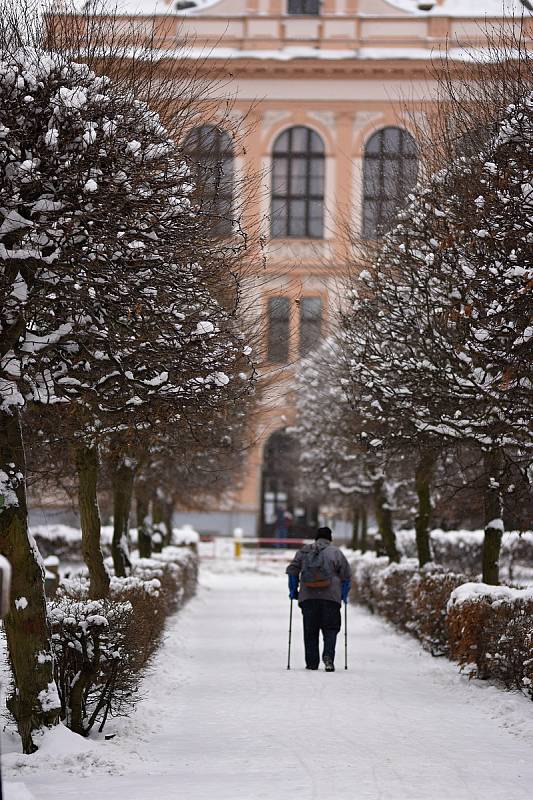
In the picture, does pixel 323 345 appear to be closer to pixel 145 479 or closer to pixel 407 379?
pixel 145 479

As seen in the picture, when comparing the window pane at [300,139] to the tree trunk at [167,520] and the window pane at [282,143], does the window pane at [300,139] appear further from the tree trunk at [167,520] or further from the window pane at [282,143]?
the tree trunk at [167,520]

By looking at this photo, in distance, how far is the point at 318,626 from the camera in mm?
15961

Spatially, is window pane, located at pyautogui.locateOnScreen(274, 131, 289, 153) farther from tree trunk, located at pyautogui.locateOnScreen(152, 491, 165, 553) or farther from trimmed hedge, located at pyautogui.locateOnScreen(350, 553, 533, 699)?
trimmed hedge, located at pyautogui.locateOnScreen(350, 553, 533, 699)

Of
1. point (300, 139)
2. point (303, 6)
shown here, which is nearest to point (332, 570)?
point (300, 139)

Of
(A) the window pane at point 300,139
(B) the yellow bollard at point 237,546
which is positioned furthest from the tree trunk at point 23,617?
(A) the window pane at point 300,139

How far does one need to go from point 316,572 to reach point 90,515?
2750mm

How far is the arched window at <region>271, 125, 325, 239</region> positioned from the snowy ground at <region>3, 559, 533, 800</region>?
1680 inches

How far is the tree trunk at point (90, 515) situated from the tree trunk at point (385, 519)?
11.5m

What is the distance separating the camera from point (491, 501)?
17.4 m

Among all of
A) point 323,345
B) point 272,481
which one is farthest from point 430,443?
point 272,481

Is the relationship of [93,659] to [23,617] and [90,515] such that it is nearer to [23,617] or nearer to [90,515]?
[23,617]

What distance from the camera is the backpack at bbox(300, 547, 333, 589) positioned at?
1616 centimetres

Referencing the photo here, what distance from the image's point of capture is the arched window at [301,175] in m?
59.0

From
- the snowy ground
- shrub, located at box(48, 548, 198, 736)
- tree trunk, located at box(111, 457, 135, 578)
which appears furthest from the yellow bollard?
shrub, located at box(48, 548, 198, 736)
